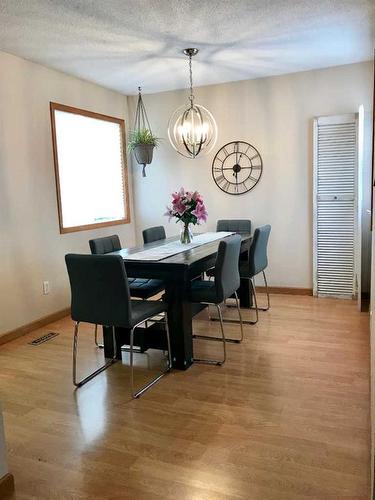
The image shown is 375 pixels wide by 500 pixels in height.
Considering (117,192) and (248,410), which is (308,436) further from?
(117,192)

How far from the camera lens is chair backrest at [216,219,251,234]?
4.89m

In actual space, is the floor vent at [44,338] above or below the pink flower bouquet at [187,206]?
below

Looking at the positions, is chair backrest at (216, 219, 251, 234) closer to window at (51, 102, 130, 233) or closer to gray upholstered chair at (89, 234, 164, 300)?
window at (51, 102, 130, 233)

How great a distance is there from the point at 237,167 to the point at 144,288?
217cm

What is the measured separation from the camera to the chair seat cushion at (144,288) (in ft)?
11.8

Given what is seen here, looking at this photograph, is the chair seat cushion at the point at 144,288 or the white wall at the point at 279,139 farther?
the white wall at the point at 279,139

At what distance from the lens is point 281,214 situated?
498 centimetres

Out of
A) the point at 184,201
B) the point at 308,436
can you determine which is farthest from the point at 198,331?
the point at 308,436

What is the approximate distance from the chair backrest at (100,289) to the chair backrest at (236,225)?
253cm

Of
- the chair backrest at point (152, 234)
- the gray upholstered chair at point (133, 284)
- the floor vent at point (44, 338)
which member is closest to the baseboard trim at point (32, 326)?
the floor vent at point (44, 338)

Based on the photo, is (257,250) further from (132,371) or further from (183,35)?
(183,35)

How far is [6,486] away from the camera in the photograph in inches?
72.2

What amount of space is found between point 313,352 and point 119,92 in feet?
12.7

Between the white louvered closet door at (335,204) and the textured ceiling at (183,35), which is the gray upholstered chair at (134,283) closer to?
the textured ceiling at (183,35)
